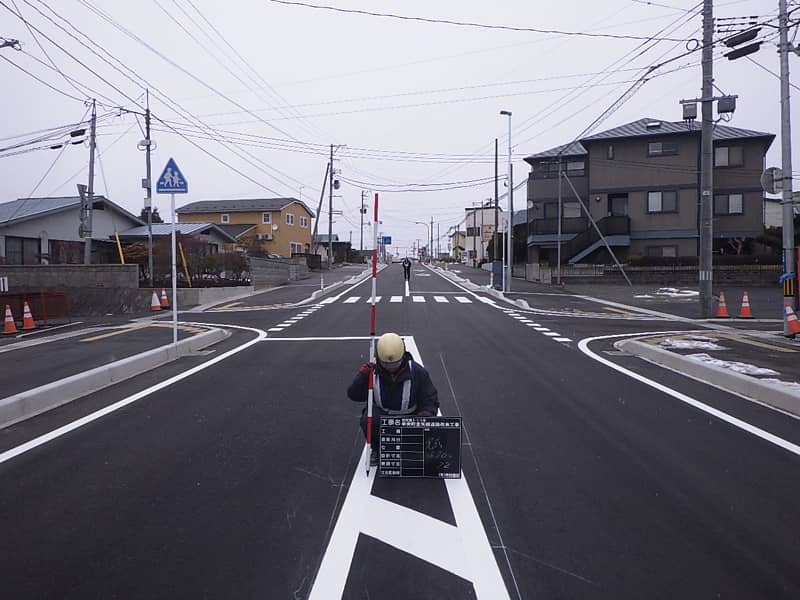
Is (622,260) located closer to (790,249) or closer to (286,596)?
(790,249)

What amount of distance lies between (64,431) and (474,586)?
513 cm

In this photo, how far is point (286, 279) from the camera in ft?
132

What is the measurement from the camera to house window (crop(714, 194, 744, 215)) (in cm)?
3528

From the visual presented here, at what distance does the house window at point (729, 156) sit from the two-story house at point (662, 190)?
0.05 m

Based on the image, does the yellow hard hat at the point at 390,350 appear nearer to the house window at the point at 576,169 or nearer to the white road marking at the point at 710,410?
the white road marking at the point at 710,410

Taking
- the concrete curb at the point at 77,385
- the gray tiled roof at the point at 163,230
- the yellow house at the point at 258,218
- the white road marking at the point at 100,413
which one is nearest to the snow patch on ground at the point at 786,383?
the white road marking at the point at 100,413

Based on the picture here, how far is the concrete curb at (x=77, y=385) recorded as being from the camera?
721 centimetres

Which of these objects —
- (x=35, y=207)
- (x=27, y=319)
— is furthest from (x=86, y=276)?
(x=35, y=207)

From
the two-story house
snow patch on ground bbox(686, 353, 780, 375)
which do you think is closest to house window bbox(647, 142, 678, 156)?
the two-story house

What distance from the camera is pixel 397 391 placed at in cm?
548

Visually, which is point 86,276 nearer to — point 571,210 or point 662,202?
point 571,210

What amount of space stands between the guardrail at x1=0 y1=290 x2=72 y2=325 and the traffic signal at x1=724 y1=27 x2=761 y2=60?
20.8 metres

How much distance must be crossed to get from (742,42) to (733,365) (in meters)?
11.0

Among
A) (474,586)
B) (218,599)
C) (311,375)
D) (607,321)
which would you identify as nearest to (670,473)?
(474,586)
